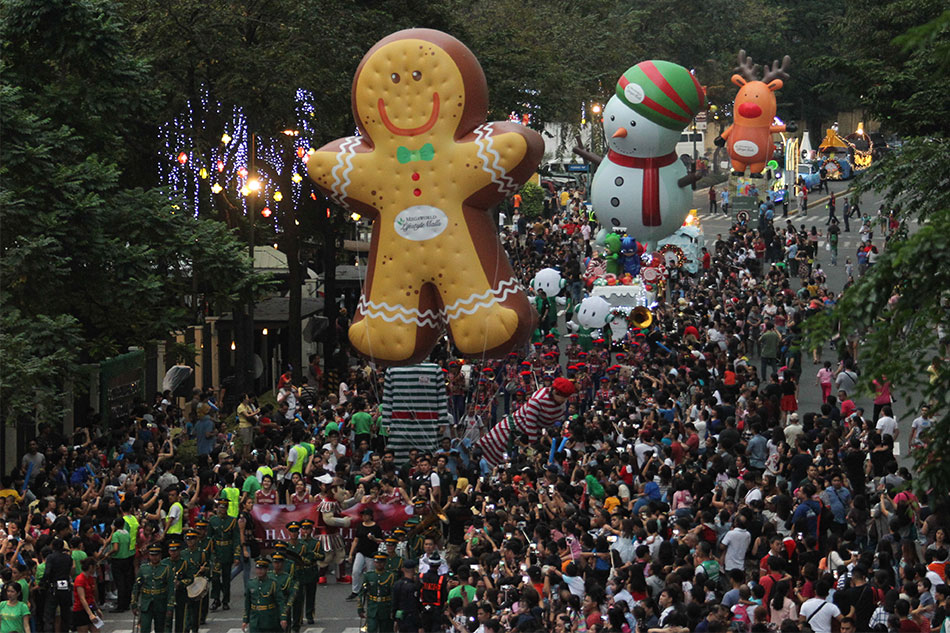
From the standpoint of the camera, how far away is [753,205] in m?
51.1

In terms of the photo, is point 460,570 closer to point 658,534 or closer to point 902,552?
point 658,534

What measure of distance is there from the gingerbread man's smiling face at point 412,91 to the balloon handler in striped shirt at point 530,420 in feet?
14.4

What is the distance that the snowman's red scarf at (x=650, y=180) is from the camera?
40.6m

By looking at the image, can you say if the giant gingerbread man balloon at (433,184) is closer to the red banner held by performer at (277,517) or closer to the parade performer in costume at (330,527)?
the parade performer in costume at (330,527)

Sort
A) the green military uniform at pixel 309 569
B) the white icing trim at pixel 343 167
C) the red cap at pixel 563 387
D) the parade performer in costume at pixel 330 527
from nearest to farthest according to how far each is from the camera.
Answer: the green military uniform at pixel 309 569, the parade performer in costume at pixel 330 527, the white icing trim at pixel 343 167, the red cap at pixel 563 387

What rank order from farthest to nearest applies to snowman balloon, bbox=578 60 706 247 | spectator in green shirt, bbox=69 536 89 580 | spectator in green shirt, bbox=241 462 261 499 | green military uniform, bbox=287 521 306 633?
1. snowman balloon, bbox=578 60 706 247
2. spectator in green shirt, bbox=241 462 261 499
3. spectator in green shirt, bbox=69 536 89 580
4. green military uniform, bbox=287 521 306 633

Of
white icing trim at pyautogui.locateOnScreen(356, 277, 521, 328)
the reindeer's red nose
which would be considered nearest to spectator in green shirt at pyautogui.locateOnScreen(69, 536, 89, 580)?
white icing trim at pyautogui.locateOnScreen(356, 277, 521, 328)

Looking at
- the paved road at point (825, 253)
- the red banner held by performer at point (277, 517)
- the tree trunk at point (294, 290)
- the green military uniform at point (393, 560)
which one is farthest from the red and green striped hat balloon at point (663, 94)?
the green military uniform at point (393, 560)

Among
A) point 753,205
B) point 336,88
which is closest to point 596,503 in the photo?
point 336,88

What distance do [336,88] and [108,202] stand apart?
26.0 ft

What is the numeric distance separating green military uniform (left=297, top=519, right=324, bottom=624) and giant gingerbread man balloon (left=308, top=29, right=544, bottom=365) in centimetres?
390

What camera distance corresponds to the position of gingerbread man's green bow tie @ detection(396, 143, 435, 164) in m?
22.3

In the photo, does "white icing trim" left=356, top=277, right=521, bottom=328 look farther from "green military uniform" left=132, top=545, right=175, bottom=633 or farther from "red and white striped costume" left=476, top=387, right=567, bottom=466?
"green military uniform" left=132, top=545, right=175, bottom=633

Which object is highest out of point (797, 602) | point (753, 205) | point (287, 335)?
point (753, 205)
